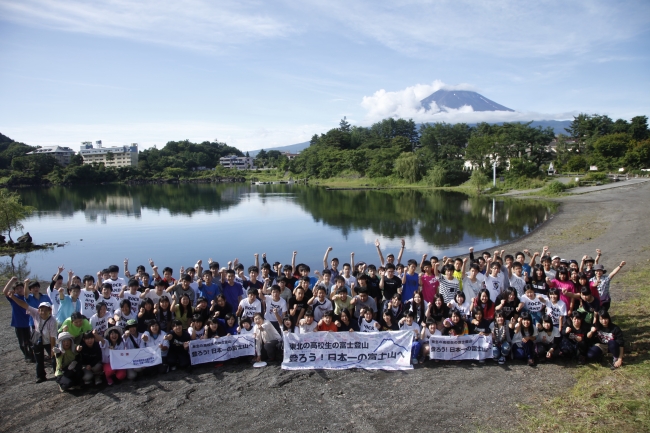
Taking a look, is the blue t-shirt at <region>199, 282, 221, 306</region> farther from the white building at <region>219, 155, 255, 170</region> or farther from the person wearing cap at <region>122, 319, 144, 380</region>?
the white building at <region>219, 155, 255, 170</region>

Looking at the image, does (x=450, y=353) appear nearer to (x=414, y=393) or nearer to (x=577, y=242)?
(x=414, y=393)

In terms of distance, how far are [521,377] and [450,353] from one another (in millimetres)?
1211

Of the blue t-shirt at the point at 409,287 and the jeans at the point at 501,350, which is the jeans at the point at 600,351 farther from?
the blue t-shirt at the point at 409,287

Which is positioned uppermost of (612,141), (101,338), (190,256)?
(612,141)

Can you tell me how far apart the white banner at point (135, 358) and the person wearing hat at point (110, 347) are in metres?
0.11

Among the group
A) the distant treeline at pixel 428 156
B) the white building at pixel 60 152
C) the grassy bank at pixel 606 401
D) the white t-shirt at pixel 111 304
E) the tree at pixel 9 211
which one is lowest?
the grassy bank at pixel 606 401

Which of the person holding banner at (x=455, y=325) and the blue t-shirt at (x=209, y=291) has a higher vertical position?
the blue t-shirt at (x=209, y=291)

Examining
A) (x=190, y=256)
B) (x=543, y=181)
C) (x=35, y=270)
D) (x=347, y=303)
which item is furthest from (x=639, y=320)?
(x=543, y=181)

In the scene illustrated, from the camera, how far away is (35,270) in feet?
68.0

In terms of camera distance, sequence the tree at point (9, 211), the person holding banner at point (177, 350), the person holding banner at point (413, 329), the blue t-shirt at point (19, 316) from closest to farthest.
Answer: the person holding banner at point (177, 350) → the person holding banner at point (413, 329) → the blue t-shirt at point (19, 316) → the tree at point (9, 211)

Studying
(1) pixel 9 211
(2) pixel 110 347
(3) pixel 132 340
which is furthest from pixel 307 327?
(1) pixel 9 211

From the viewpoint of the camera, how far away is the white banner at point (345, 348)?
24.7ft

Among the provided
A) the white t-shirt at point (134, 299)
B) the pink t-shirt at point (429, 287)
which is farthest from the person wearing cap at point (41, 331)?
the pink t-shirt at point (429, 287)

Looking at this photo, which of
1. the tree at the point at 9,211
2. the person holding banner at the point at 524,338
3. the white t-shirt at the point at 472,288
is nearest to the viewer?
the person holding banner at the point at 524,338
